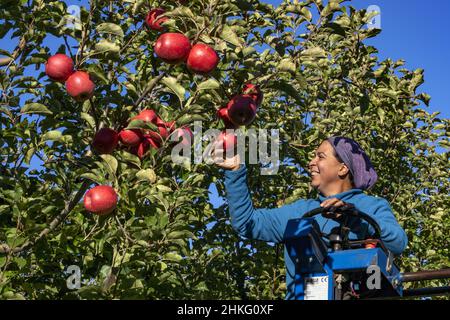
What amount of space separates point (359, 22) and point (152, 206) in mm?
1284

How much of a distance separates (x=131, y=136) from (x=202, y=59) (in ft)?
1.69

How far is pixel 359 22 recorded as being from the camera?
2.93m

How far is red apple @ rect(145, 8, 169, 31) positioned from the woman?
25.8 inches

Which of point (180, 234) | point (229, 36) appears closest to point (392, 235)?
point (180, 234)

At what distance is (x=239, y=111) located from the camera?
8.30 feet

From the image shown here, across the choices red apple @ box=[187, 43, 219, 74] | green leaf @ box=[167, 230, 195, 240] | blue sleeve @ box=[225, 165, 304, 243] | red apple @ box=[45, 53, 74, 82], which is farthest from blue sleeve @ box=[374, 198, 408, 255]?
red apple @ box=[45, 53, 74, 82]

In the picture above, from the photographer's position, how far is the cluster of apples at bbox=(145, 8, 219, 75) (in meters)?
2.45

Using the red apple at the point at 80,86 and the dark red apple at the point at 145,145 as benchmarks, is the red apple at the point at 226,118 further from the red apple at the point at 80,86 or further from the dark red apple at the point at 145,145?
the red apple at the point at 80,86

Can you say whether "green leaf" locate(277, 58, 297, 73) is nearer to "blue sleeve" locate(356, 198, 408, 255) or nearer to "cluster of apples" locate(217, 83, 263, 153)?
"cluster of apples" locate(217, 83, 263, 153)

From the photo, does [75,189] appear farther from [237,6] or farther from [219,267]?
[219,267]

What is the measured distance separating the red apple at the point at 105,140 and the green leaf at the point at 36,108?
0.32 metres

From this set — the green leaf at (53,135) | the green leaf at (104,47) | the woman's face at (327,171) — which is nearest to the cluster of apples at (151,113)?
the green leaf at (104,47)
